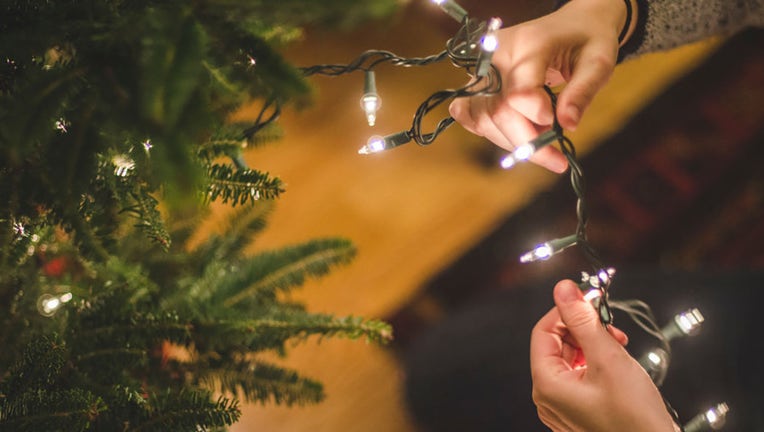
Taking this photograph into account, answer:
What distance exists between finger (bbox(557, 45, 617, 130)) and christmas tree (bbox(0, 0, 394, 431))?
1.02ft

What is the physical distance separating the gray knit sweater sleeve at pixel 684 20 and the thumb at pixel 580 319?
1.35ft

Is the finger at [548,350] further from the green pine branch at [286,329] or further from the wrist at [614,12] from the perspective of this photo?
the wrist at [614,12]

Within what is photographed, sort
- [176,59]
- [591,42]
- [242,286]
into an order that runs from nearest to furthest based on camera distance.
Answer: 1. [176,59]
2. [591,42]
3. [242,286]

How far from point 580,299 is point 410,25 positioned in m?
1.29

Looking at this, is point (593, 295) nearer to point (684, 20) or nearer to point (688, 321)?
point (688, 321)

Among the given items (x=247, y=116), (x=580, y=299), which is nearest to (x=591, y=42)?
(x=580, y=299)

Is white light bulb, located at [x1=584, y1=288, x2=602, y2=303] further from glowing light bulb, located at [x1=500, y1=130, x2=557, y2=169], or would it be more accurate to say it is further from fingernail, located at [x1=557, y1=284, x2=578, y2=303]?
glowing light bulb, located at [x1=500, y1=130, x2=557, y2=169]

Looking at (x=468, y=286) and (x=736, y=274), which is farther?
(x=468, y=286)

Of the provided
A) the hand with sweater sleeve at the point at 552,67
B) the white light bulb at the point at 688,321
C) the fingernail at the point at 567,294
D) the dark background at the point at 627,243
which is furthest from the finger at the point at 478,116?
the dark background at the point at 627,243

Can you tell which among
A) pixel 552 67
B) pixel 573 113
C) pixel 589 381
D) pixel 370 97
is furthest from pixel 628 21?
pixel 589 381

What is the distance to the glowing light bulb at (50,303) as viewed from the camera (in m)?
0.78

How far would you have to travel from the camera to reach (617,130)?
1.64 meters

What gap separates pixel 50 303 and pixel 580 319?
74 cm

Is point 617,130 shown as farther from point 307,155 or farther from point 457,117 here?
point 457,117
